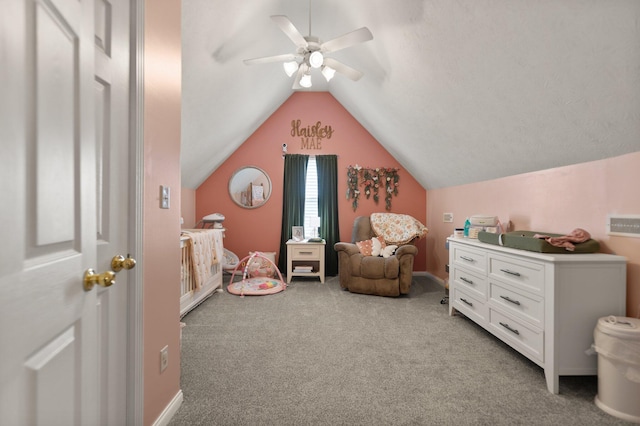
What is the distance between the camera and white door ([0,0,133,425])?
58 centimetres

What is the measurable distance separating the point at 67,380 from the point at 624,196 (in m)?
2.73

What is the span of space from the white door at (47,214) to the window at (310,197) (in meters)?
4.04

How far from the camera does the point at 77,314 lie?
0.77 m

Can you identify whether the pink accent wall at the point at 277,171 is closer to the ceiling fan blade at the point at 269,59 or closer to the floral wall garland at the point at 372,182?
the floral wall garland at the point at 372,182

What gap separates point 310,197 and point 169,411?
12.3 ft

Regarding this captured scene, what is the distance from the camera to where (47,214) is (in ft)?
2.23

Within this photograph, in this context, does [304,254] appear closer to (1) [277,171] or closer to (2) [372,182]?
(1) [277,171]

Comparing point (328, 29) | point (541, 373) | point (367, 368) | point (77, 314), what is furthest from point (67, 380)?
point (328, 29)

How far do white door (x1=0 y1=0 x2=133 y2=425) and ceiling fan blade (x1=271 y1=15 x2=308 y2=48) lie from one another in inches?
56.7

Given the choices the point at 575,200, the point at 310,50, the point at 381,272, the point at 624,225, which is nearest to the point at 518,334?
the point at 624,225

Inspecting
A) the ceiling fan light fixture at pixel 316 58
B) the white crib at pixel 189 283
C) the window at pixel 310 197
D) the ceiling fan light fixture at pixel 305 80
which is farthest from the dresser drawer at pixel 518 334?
the window at pixel 310 197

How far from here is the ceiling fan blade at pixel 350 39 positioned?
2.16 metres

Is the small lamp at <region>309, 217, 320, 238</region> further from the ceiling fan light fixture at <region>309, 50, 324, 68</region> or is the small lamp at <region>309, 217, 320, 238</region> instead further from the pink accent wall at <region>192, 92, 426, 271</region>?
the ceiling fan light fixture at <region>309, 50, 324, 68</region>

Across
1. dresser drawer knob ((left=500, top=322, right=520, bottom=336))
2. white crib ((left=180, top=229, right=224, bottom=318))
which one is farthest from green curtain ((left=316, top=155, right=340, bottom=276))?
dresser drawer knob ((left=500, top=322, right=520, bottom=336))
